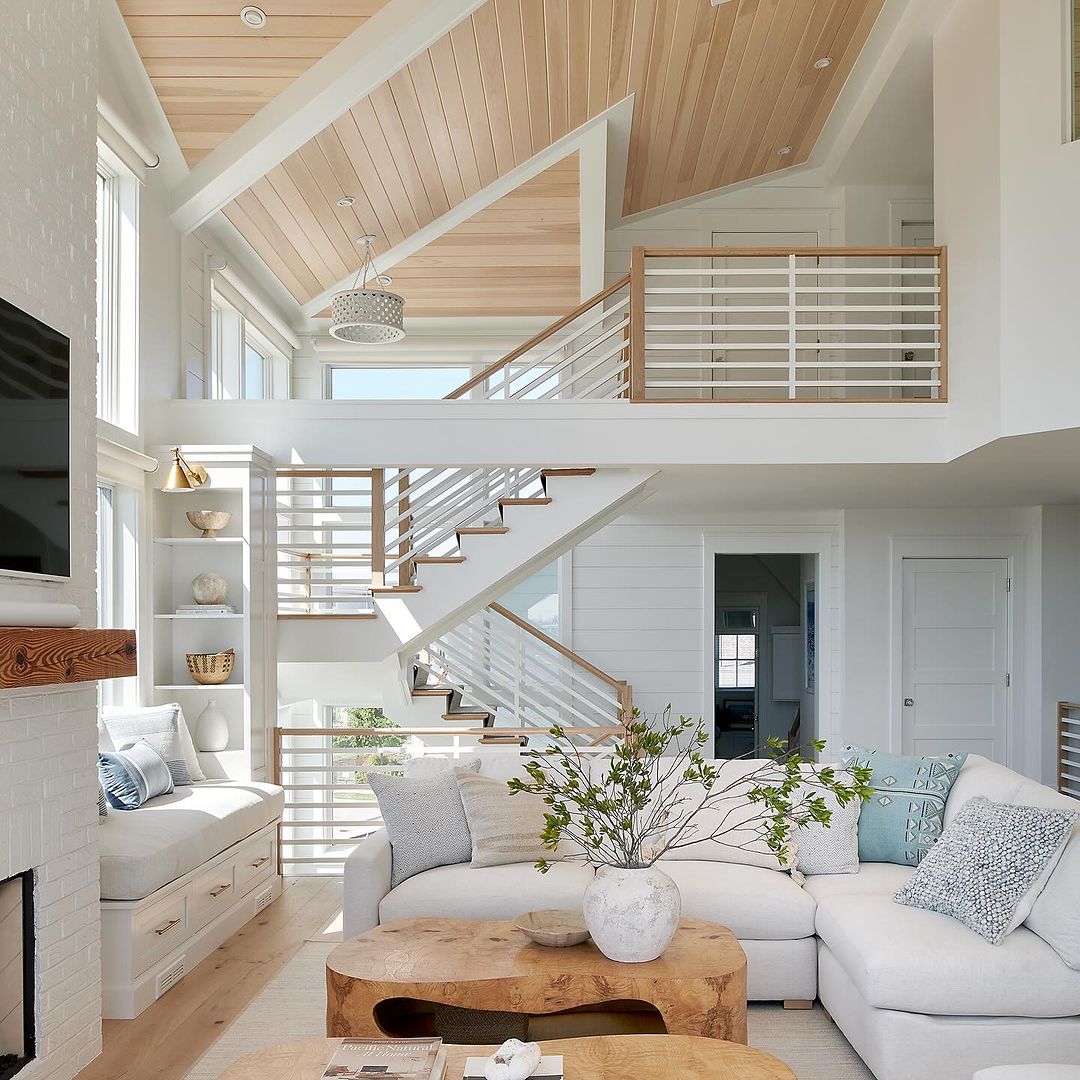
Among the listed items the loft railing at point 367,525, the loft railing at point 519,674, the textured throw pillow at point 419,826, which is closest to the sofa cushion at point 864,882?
the textured throw pillow at point 419,826

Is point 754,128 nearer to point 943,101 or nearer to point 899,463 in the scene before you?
point 943,101

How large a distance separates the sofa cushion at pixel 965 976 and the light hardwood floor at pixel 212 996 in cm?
212

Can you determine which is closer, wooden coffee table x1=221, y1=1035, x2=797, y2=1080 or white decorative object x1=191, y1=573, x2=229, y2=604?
wooden coffee table x1=221, y1=1035, x2=797, y2=1080

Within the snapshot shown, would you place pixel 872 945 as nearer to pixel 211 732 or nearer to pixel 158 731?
pixel 158 731

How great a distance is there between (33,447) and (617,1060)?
2217 millimetres

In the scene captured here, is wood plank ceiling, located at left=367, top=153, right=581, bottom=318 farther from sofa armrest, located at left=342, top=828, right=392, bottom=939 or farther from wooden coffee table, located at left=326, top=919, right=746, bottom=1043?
wooden coffee table, located at left=326, top=919, right=746, bottom=1043

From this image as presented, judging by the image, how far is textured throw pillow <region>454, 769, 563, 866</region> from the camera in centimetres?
414

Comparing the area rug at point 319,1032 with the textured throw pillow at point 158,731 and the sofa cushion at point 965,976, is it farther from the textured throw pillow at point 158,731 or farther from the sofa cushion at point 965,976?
the textured throw pillow at point 158,731

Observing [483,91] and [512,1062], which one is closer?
[512,1062]

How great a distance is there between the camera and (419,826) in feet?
13.8

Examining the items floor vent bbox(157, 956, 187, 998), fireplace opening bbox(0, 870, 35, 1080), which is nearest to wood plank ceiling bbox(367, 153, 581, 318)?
floor vent bbox(157, 956, 187, 998)

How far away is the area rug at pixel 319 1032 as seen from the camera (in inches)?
130

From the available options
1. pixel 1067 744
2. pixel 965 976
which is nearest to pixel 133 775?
pixel 965 976

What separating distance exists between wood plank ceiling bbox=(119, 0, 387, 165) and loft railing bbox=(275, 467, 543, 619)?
6.35ft
